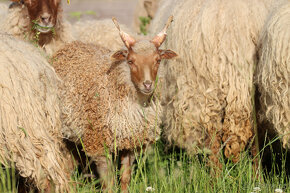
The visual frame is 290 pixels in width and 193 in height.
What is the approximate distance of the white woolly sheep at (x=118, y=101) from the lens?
3.97 m

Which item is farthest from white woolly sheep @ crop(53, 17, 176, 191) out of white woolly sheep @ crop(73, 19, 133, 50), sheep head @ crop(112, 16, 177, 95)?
white woolly sheep @ crop(73, 19, 133, 50)

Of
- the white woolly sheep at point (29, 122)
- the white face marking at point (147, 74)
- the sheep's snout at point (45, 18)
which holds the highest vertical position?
the sheep's snout at point (45, 18)

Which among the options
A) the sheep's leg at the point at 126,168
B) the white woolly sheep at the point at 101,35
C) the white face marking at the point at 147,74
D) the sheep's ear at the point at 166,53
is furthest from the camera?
the white woolly sheep at the point at 101,35

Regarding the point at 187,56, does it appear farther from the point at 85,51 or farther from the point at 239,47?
the point at 85,51

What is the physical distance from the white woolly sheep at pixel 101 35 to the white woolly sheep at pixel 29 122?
6.63 ft

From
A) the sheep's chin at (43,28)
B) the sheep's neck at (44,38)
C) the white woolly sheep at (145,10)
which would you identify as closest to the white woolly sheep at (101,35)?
the sheep's neck at (44,38)

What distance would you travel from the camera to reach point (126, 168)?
168 inches

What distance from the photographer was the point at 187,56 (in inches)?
168

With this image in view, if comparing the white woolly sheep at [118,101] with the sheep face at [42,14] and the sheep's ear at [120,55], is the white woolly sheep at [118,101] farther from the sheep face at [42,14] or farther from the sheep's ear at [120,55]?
the sheep face at [42,14]

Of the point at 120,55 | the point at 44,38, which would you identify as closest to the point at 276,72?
the point at 120,55

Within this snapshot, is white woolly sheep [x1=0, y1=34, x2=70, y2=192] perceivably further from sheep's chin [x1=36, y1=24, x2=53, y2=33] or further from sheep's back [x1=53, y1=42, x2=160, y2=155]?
sheep's chin [x1=36, y1=24, x2=53, y2=33]

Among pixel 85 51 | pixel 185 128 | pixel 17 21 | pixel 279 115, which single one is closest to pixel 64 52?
pixel 85 51

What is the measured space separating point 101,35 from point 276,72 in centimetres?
258

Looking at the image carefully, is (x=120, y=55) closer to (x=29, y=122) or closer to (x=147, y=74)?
(x=147, y=74)
